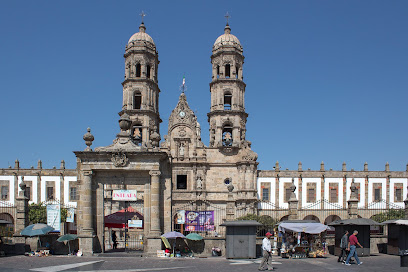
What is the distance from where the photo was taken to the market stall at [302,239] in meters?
22.6

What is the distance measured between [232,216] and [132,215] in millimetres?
6375

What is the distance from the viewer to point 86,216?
24.8 metres

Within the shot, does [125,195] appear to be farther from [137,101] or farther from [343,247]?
[137,101]

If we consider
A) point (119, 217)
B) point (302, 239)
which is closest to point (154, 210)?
point (119, 217)

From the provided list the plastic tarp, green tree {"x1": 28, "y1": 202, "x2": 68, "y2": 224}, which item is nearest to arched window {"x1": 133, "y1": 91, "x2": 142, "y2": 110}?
green tree {"x1": 28, "y1": 202, "x2": 68, "y2": 224}

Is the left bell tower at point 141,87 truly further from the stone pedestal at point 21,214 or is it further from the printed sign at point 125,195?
the printed sign at point 125,195

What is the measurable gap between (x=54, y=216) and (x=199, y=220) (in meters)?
8.26

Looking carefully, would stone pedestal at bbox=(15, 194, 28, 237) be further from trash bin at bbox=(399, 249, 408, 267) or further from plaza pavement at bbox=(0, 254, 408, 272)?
trash bin at bbox=(399, 249, 408, 267)

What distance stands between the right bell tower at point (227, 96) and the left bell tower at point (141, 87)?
6.66 meters

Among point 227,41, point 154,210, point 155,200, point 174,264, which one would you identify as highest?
point 227,41

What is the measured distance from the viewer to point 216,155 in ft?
173

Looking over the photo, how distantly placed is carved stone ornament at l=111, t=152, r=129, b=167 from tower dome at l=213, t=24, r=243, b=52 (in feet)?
108

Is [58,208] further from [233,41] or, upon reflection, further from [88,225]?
[233,41]

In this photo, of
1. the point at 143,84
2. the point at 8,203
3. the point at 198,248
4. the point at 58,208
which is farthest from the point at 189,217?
the point at 8,203
